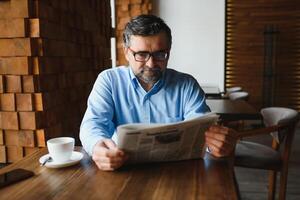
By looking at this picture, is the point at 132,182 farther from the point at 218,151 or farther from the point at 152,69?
the point at 152,69

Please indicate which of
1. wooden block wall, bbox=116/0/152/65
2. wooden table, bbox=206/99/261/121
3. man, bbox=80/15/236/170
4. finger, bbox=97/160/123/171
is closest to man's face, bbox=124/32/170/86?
man, bbox=80/15/236/170

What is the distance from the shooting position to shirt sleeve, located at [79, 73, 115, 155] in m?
1.27

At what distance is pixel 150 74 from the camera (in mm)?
1479

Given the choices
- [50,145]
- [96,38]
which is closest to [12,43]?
[50,145]

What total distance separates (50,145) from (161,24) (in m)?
0.74

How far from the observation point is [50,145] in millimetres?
1106

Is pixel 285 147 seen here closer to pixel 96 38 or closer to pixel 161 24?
pixel 161 24

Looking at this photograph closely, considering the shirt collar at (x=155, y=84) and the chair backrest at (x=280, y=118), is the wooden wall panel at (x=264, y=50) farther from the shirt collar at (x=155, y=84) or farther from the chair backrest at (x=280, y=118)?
the shirt collar at (x=155, y=84)

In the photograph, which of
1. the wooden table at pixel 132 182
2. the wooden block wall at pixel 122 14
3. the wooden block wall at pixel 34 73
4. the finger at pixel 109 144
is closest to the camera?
the wooden table at pixel 132 182

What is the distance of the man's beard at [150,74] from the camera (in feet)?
4.78

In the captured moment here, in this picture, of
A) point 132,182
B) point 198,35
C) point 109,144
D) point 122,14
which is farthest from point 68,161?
point 198,35

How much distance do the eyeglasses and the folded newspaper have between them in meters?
0.44

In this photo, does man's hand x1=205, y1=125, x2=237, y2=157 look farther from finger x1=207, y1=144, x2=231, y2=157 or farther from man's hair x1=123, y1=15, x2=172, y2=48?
man's hair x1=123, y1=15, x2=172, y2=48

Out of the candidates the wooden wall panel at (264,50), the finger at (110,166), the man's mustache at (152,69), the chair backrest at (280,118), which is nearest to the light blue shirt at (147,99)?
the man's mustache at (152,69)
